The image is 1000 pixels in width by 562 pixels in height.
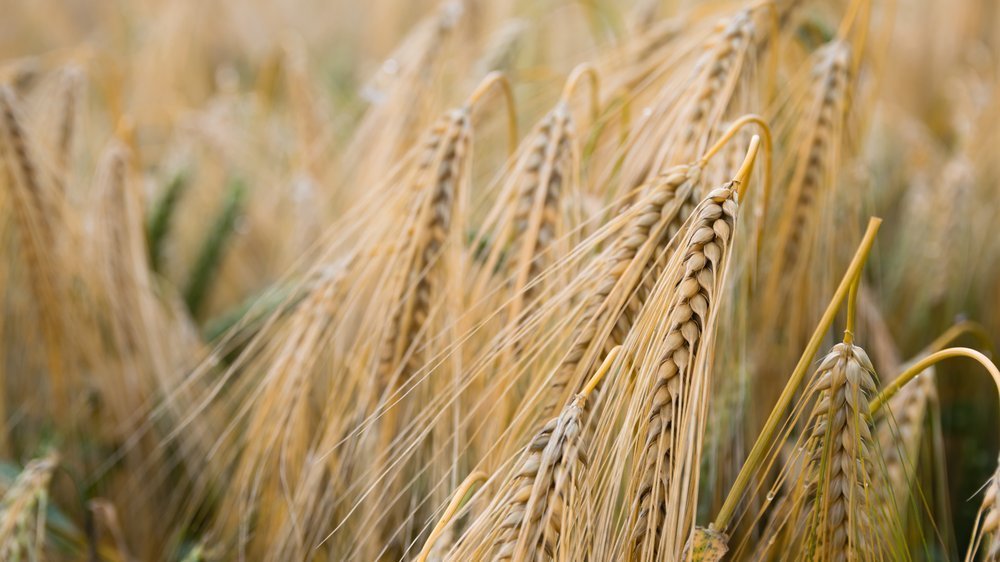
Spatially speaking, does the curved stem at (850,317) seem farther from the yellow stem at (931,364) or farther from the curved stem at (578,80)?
the curved stem at (578,80)

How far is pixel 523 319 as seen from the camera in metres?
0.79

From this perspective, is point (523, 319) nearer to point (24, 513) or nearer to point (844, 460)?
point (844, 460)

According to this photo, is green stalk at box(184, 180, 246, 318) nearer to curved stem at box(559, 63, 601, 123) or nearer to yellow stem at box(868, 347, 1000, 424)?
curved stem at box(559, 63, 601, 123)

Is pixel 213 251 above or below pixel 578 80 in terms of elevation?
above

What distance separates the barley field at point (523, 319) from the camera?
0.57m

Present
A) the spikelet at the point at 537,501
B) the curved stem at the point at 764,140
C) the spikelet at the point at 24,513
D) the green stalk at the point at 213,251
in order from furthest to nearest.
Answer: the green stalk at the point at 213,251
the spikelet at the point at 24,513
the curved stem at the point at 764,140
the spikelet at the point at 537,501

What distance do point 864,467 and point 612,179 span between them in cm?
40

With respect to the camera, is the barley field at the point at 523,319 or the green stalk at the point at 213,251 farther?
the green stalk at the point at 213,251

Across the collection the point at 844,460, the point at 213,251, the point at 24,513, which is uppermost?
the point at 213,251

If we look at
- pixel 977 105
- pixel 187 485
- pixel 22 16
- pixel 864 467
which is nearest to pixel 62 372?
pixel 187 485

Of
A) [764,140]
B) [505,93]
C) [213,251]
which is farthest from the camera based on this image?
[213,251]

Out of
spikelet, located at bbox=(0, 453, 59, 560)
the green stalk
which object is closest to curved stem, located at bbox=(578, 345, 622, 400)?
spikelet, located at bbox=(0, 453, 59, 560)

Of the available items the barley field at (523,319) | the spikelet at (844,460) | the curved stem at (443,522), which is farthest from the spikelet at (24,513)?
the spikelet at (844,460)

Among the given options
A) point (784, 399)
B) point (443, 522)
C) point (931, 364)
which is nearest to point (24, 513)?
point (443, 522)
